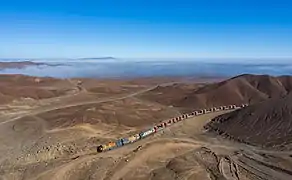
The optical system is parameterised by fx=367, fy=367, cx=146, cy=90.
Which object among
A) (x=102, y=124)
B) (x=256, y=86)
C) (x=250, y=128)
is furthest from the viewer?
(x=256, y=86)

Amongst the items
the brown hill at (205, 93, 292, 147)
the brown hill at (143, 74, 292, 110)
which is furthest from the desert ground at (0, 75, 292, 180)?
the brown hill at (205, 93, 292, 147)

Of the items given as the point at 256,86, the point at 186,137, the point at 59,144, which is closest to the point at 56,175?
the point at 59,144

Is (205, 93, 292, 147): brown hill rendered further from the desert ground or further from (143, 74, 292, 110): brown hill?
(143, 74, 292, 110): brown hill

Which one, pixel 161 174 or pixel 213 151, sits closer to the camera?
pixel 161 174

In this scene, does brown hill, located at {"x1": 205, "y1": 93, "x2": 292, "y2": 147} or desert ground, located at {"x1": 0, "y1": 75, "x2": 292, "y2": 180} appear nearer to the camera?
desert ground, located at {"x1": 0, "y1": 75, "x2": 292, "y2": 180}

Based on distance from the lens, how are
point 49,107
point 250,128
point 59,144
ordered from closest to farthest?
point 59,144, point 250,128, point 49,107

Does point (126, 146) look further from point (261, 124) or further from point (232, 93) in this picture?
point (232, 93)

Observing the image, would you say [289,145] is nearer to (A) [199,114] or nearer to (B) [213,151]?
(B) [213,151]
